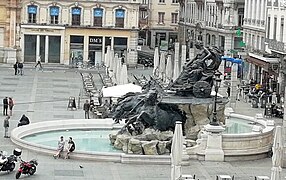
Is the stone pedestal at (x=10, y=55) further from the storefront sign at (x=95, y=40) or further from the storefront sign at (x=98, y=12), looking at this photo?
the storefront sign at (x=98, y=12)

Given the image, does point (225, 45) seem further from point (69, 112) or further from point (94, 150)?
point (94, 150)

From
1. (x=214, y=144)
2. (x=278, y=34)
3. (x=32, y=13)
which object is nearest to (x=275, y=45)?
(x=278, y=34)

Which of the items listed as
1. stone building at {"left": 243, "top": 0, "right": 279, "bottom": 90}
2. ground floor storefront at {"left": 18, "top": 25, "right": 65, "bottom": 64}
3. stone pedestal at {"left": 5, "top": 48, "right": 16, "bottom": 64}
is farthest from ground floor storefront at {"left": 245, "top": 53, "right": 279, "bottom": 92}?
stone pedestal at {"left": 5, "top": 48, "right": 16, "bottom": 64}

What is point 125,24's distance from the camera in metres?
92.1

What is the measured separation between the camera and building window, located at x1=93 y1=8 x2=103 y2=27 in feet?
300

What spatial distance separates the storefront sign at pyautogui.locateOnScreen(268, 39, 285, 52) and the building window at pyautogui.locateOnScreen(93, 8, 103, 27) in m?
26.9

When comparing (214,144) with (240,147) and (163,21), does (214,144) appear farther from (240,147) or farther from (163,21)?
(163,21)

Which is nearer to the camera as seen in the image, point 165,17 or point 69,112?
point 69,112

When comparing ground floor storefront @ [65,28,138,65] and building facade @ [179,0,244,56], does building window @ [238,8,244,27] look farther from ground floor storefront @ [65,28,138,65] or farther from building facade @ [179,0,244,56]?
ground floor storefront @ [65,28,138,65]

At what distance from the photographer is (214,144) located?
37.0 m

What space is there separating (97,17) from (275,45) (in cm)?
2930

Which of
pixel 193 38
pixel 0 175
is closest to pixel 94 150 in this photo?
pixel 0 175

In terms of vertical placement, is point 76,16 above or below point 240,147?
above

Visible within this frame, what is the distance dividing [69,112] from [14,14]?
3756cm
